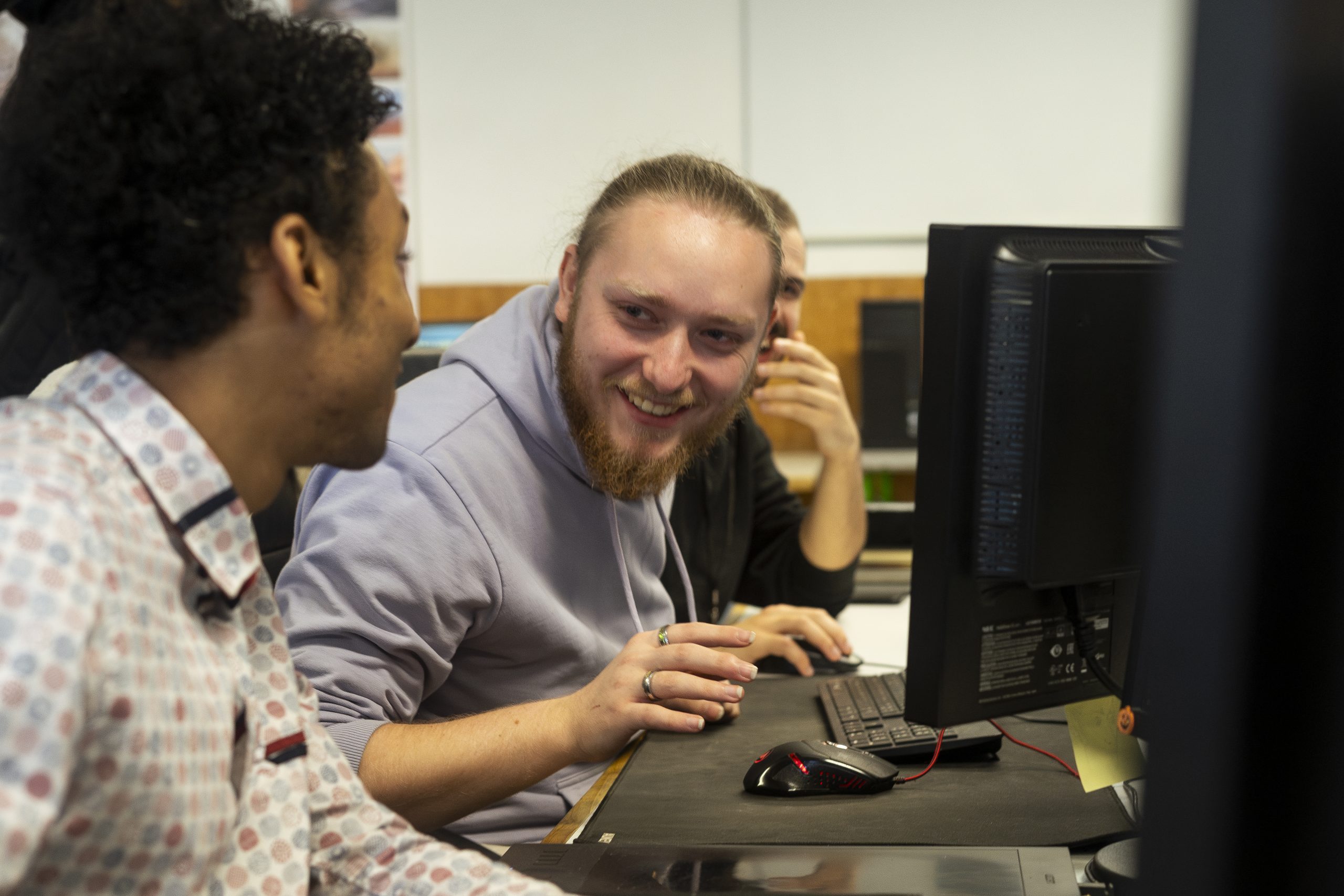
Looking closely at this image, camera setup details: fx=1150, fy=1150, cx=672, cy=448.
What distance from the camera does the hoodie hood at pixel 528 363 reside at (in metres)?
1.30

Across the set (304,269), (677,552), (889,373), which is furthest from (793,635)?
(889,373)

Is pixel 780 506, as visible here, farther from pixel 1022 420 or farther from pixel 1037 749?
pixel 1022 420

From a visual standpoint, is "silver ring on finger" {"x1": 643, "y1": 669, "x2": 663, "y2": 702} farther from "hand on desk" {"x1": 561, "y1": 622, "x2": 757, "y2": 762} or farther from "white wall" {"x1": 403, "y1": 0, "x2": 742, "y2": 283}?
"white wall" {"x1": 403, "y1": 0, "x2": 742, "y2": 283}

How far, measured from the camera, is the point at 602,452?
51.9 inches

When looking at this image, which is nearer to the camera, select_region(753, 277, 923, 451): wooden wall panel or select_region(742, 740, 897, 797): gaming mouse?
select_region(742, 740, 897, 797): gaming mouse

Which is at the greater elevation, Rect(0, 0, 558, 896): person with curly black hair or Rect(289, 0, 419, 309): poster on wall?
Rect(289, 0, 419, 309): poster on wall

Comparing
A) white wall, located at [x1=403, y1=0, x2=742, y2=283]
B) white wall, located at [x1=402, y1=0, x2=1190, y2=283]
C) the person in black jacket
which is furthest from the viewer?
white wall, located at [x1=403, y1=0, x2=742, y2=283]

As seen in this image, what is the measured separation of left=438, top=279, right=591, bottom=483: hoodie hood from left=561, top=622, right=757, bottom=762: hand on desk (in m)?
0.32

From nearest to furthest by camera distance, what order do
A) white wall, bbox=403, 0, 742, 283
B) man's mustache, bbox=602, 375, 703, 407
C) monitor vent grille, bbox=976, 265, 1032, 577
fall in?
1. monitor vent grille, bbox=976, 265, 1032, 577
2. man's mustache, bbox=602, 375, 703, 407
3. white wall, bbox=403, 0, 742, 283

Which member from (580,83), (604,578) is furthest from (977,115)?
(604,578)

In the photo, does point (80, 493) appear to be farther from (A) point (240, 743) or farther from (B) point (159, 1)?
(B) point (159, 1)

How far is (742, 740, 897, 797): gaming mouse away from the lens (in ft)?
3.41

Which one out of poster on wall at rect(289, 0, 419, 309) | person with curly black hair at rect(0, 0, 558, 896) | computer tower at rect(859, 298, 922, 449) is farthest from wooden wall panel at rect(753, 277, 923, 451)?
person with curly black hair at rect(0, 0, 558, 896)

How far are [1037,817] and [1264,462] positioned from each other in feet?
2.16
